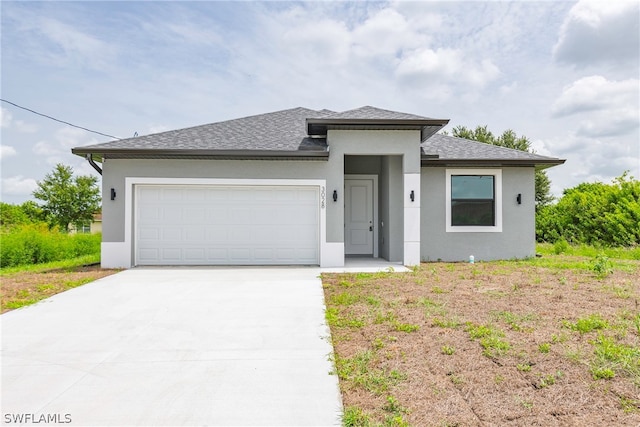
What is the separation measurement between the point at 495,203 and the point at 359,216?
418cm

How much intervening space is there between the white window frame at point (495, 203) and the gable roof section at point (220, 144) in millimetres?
4068

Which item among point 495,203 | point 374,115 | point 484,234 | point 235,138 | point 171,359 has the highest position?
point 374,115

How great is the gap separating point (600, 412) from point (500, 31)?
12.5 metres

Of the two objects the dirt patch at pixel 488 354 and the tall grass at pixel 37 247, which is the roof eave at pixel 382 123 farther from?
the tall grass at pixel 37 247

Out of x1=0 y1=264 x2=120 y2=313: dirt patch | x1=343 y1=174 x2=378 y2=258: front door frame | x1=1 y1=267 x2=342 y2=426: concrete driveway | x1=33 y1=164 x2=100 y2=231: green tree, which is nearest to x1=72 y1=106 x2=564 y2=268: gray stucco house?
x1=0 y1=264 x2=120 y2=313: dirt patch

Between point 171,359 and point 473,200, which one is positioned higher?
point 473,200

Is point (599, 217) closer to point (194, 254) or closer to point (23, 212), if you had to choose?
point (194, 254)

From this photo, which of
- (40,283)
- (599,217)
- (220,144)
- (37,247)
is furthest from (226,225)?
(599,217)

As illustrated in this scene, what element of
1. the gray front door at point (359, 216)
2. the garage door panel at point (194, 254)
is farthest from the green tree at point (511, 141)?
the garage door panel at point (194, 254)

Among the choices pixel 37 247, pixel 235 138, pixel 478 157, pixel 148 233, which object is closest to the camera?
pixel 148 233

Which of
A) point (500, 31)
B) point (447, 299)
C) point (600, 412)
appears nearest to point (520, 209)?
point (500, 31)

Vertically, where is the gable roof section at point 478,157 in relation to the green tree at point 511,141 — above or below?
below

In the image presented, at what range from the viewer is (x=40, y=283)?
8219mm

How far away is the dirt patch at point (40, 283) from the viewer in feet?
22.2
